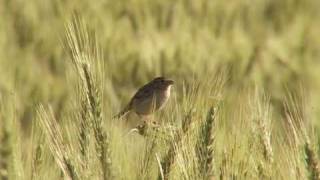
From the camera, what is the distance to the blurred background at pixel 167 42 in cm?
754

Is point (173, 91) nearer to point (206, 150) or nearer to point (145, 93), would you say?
point (206, 150)

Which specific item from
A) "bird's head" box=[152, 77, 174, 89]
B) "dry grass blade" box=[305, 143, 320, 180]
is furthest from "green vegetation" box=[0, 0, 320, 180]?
"bird's head" box=[152, 77, 174, 89]

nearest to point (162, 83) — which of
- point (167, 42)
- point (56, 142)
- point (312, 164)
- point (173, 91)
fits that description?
point (167, 42)

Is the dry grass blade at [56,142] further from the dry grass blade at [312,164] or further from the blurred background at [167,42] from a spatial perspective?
the blurred background at [167,42]

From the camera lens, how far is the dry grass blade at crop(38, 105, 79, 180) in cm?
332

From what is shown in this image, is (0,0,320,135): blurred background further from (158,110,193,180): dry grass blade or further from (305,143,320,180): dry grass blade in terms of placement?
(305,143,320,180): dry grass blade

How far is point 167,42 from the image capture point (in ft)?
26.0

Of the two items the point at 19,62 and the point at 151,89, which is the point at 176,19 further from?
the point at 151,89

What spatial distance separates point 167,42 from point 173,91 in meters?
3.90

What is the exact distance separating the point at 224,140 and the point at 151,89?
8.08ft

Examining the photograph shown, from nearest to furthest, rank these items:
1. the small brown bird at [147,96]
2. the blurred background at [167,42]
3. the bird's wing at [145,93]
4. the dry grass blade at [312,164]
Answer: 1. the dry grass blade at [312,164]
2. the small brown bird at [147,96]
3. the bird's wing at [145,93]
4. the blurred background at [167,42]

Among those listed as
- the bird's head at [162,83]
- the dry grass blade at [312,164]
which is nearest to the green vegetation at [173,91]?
the dry grass blade at [312,164]

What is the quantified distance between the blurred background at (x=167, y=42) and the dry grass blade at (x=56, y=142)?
11.4 ft

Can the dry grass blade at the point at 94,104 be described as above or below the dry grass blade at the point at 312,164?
above
